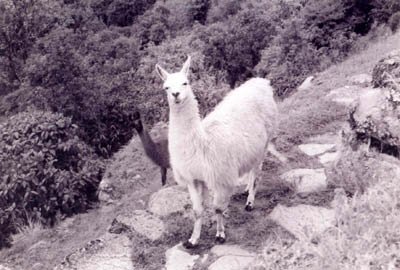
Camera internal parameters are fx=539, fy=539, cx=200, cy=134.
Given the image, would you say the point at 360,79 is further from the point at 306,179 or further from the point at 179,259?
the point at 179,259

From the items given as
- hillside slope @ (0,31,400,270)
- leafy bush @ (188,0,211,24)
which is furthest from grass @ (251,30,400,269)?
leafy bush @ (188,0,211,24)

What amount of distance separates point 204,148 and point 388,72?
182cm

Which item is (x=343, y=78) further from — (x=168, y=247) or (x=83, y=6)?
(x=83, y=6)

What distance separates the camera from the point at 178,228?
512 centimetres

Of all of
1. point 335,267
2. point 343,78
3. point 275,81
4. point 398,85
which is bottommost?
point 275,81

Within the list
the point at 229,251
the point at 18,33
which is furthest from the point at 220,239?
the point at 18,33

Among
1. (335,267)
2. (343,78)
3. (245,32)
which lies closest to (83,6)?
(245,32)

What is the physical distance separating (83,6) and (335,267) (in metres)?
26.3

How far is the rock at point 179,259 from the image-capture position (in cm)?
454

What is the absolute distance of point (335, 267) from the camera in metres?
3.03

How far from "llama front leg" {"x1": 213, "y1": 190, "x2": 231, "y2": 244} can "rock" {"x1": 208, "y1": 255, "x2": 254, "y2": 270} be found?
0.95ft

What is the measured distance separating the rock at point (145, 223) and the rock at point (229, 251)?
0.64 meters

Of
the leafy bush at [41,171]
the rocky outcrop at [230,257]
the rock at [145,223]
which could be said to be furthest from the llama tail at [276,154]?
the leafy bush at [41,171]

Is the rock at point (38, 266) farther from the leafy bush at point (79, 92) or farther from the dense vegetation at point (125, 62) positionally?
the leafy bush at point (79, 92)
